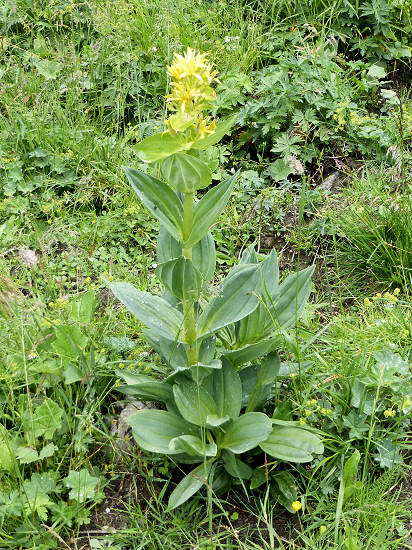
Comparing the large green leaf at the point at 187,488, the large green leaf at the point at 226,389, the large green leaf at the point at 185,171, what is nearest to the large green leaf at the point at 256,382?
the large green leaf at the point at 226,389

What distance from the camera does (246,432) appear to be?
2170 mm

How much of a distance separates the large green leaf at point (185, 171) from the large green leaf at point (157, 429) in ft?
2.91

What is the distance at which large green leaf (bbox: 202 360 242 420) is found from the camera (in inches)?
88.8

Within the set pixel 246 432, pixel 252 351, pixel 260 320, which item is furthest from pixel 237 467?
pixel 260 320

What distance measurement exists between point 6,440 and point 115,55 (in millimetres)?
3024

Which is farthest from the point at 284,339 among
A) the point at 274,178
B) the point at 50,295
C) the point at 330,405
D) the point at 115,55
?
the point at 115,55

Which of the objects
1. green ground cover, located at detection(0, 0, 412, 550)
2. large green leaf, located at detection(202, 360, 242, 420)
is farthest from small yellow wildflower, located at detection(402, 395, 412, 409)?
large green leaf, located at detection(202, 360, 242, 420)

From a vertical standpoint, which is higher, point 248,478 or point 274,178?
point 274,178

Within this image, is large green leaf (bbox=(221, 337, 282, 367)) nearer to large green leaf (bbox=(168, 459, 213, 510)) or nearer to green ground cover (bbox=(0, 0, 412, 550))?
green ground cover (bbox=(0, 0, 412, 550))

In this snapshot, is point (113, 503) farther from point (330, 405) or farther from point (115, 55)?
point (115, 55)

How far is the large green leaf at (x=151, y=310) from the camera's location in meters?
2.19

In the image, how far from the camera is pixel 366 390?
93.8 inches

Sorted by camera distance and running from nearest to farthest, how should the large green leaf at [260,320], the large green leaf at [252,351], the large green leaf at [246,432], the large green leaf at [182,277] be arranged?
the large green leaf at [182,277] → the large green leaf at [246,432] → the large green leaf at [252,351] → the large green leaf at [260,320]

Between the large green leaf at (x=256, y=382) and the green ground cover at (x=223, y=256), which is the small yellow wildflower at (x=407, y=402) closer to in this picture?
the green ground cover at (x=223, y=256)
